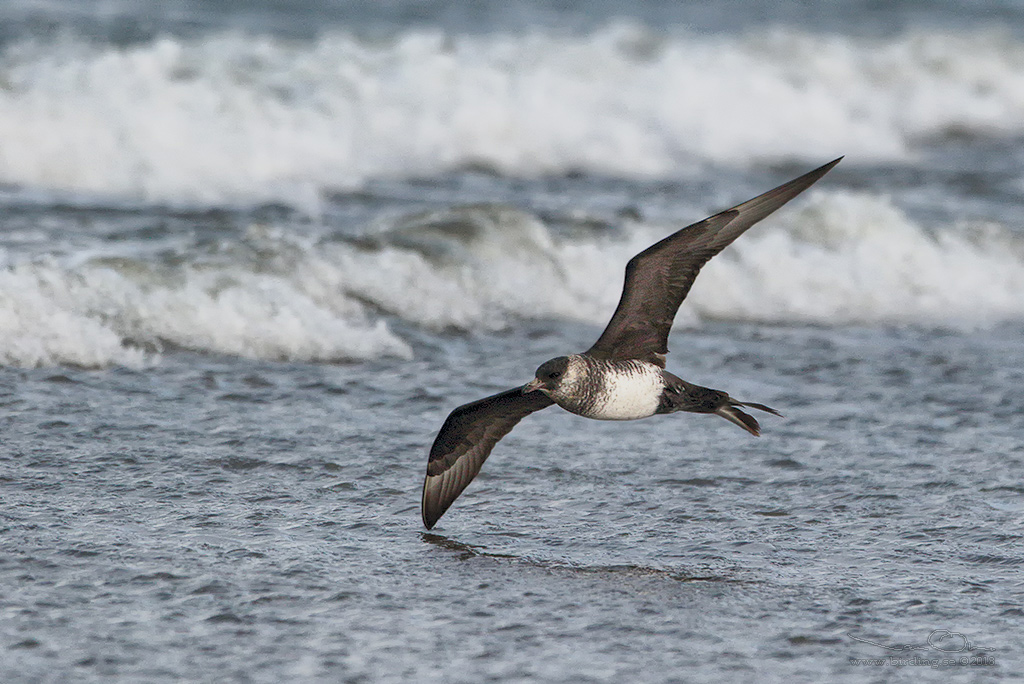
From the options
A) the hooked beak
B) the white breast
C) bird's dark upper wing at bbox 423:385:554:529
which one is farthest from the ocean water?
the hooked beak

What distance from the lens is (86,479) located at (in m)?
5.09

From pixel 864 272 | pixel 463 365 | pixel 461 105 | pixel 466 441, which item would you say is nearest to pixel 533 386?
pixel 466 441

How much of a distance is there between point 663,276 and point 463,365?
6.37 feet

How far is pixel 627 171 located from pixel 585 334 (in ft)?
14.3

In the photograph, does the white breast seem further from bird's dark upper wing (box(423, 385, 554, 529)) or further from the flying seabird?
bird's dark upper wing (box(423, 385, 554, 529))

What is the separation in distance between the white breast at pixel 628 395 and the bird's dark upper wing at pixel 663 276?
0.53 feet

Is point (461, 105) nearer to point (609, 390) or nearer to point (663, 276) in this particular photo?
point (663, 276)

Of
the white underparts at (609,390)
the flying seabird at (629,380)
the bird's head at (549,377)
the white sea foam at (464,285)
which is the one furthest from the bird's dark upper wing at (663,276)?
the white sea foam at (464,285)

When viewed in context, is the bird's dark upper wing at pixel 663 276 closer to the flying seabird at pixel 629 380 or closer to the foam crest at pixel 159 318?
the flying seabird at pixel 629 380

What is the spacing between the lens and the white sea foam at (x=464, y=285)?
265 inches

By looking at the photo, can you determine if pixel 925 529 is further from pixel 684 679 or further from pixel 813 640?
pixel 684 679

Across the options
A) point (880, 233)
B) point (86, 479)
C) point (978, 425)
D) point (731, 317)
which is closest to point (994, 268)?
point (880, 233)

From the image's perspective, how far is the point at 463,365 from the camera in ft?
22.5

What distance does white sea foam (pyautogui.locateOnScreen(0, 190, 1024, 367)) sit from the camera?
674 cm
